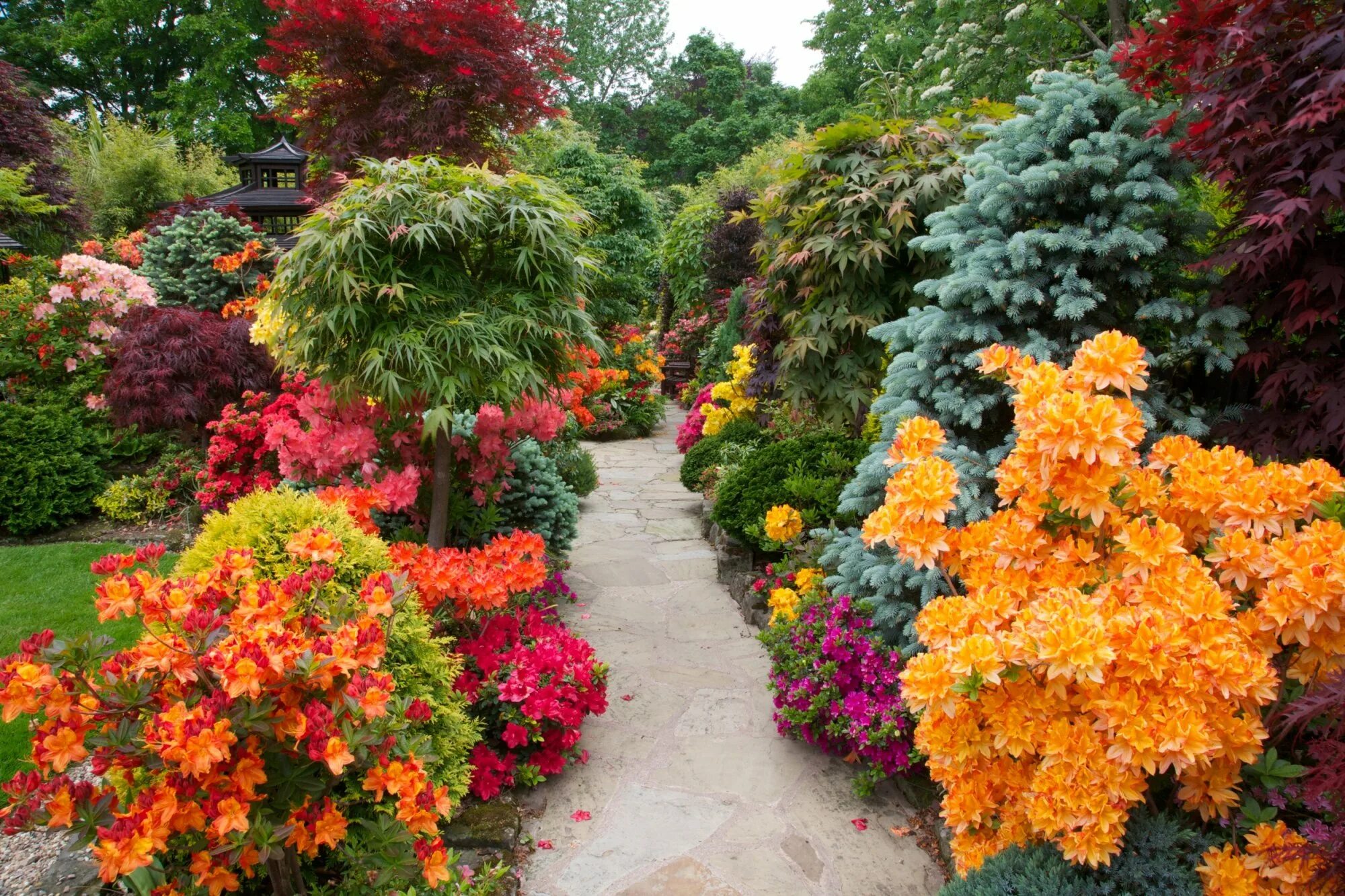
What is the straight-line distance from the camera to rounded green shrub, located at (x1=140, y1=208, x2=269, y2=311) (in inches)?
332

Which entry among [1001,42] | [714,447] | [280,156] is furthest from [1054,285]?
[280,156]

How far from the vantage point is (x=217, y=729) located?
4.89 feet

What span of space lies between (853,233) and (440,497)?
8.59ft

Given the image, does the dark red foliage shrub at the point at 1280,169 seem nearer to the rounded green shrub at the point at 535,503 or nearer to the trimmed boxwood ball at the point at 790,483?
the trimmed boxwood ball at the point at 790,483

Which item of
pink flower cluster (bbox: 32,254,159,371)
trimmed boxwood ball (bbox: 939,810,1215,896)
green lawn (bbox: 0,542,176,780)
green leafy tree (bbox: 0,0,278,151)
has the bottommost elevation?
green lawn (bbox: 0,542,176,780)

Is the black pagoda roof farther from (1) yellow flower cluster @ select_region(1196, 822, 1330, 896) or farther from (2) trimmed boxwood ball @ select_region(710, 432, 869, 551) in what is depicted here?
(1) yellow flower cluster @ select_region(1196, 822, 1330, 896)

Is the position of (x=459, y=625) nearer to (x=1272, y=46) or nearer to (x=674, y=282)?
(x=1272, y=46)

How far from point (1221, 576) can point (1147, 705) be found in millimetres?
436

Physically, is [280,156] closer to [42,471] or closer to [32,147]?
Result: [32,147]

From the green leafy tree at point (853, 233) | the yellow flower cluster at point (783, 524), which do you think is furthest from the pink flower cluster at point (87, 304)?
the yellow flower cluster at point (783, 524)

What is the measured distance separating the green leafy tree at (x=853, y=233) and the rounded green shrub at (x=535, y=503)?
1565 millimetres

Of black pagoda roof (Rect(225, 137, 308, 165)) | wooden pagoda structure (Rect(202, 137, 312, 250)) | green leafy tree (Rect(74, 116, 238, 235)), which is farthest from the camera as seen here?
green leafy tree (Rect(74, 116, 238, 235))

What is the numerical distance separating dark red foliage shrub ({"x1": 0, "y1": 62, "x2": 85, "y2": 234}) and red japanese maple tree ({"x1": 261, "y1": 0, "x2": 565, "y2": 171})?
6669 millimetres

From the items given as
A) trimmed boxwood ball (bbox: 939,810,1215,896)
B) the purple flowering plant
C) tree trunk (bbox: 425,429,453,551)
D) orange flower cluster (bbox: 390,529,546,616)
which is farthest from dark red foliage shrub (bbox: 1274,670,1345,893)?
tree trunk (bbox: 425,429,453,551)
